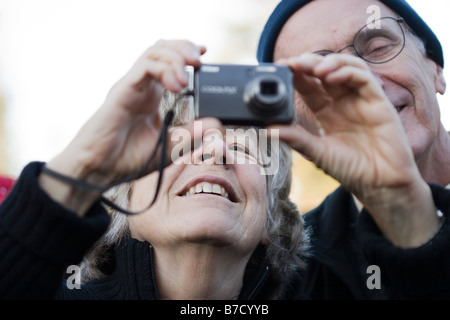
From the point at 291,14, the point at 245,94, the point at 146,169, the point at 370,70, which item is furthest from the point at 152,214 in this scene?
the point at 291,14

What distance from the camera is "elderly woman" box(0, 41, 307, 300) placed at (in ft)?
5.03

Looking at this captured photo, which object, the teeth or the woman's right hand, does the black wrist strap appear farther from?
Answer: the teeth

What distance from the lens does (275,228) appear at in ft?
8.48

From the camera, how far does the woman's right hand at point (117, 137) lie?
5.17ft

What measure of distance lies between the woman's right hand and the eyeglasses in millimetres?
1175

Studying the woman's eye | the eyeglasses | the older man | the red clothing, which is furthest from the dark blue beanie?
the red clothing

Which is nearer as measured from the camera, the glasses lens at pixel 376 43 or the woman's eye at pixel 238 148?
the woman's eye at pixel 238 148

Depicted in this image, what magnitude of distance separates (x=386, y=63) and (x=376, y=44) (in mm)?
97

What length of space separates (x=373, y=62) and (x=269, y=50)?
2.01 ft

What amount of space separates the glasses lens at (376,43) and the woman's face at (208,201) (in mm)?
718

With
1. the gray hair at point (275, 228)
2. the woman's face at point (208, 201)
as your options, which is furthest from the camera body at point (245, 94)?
the gray hair at point (275, 228)

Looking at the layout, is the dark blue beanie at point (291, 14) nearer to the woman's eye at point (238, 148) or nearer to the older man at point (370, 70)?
the older man at point (370, 70)

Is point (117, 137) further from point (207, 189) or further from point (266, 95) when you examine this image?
point (207, 189)
